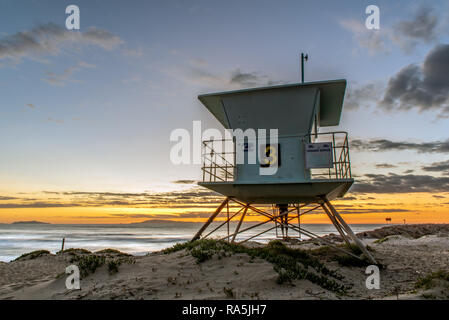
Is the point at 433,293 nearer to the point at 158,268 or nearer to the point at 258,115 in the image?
the point at 158,268

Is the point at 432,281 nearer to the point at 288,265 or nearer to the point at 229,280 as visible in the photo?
the point at 288,265

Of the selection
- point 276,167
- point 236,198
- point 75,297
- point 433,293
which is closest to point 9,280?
point 75,297

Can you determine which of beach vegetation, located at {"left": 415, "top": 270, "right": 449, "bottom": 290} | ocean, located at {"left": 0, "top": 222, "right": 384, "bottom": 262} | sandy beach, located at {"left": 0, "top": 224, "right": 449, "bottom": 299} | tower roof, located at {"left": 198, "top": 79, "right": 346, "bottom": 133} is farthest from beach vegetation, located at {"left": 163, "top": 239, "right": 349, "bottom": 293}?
ocean, located at {"left": 0, "top": 222, "right": 384, "bottom": 262}

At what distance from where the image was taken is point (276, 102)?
11.8 m

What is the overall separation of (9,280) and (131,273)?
8810 mm

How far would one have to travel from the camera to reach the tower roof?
11422 millimetres

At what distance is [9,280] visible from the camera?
12922 mm

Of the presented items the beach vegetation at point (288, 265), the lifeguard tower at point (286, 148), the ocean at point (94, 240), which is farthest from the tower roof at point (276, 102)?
the ocean at point (94, 240)

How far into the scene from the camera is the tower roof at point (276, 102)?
450 inches

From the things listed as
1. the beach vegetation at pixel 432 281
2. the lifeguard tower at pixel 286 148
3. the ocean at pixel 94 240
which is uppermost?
the lifeguard tower at pixel 286 148

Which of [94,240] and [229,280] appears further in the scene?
[94,240]

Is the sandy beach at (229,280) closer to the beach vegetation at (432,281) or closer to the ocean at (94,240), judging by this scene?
the beach vegetation at (432,281)

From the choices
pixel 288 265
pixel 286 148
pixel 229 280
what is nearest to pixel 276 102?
pixel 286 148

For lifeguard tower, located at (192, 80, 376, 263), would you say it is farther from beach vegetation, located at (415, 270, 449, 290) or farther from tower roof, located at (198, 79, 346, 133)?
beach vegetation, located at (415, 270, 449, 290)
